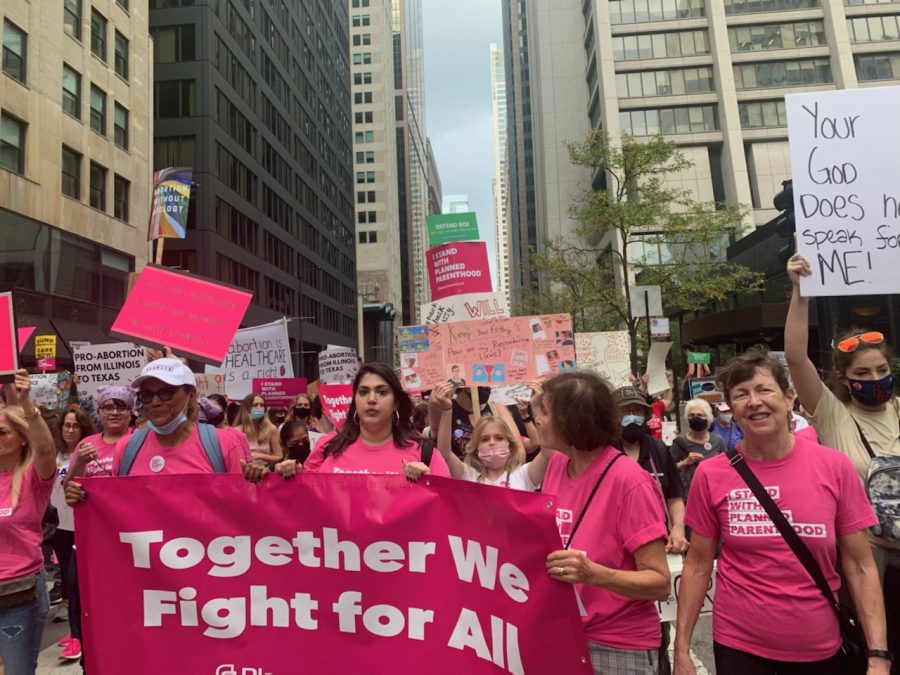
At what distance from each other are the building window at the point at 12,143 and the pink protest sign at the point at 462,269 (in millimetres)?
19161

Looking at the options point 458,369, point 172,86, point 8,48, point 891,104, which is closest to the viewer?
point 891,104

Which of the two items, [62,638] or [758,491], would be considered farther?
[62,638]

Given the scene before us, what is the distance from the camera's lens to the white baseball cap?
11.1 feet

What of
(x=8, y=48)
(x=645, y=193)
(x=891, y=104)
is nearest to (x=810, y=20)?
(x=645, y=193)

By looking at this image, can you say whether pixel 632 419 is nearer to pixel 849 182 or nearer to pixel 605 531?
pixel 849 182

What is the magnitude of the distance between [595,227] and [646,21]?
115 ft

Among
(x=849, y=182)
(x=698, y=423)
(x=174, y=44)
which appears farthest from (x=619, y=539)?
(x=174, y=44)

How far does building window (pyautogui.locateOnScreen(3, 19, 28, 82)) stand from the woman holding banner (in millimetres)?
24994

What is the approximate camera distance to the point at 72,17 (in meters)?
24.6

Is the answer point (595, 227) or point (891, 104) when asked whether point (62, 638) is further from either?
point (595, 227)

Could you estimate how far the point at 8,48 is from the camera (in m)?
21.3

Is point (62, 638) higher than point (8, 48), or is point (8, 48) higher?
point (8, 48)

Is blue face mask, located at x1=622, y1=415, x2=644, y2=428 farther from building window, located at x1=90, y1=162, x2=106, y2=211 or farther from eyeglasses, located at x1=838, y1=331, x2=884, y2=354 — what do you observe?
building window, located at x1=90, y1=162, x2=106, y2=211

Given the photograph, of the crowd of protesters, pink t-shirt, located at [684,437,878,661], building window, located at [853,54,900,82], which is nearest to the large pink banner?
the crowd of protesters
